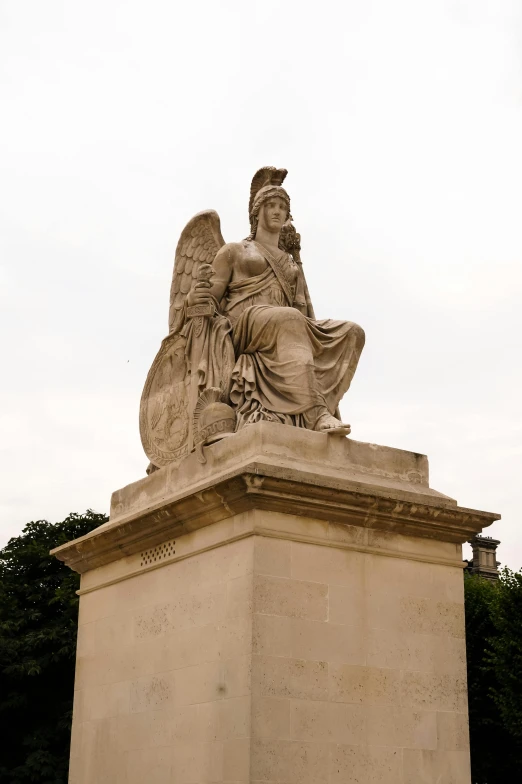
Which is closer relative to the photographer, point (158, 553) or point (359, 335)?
point (158, 553)

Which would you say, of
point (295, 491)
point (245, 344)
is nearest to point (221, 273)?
point (245, 344)

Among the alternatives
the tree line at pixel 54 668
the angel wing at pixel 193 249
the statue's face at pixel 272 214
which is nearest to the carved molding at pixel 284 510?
the angel wing at pixel 193 249

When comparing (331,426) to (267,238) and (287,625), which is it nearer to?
(287,625)

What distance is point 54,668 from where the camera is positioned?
86.2 feet

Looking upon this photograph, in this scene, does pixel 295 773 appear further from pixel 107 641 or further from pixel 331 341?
pixel 331 341

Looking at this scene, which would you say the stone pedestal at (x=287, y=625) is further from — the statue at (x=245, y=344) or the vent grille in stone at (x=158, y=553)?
the statue at (x=245, y=344)

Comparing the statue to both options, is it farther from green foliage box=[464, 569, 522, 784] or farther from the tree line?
green foliage box=[464, 569, 522, 784]

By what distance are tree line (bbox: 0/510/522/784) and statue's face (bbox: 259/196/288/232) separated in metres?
15.2

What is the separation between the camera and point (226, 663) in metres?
10.2

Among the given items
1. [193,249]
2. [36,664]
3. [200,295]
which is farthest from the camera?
[36,664]

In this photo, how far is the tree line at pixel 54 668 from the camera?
25.5m

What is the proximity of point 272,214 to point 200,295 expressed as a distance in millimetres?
1396

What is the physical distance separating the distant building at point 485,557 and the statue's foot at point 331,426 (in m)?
46.7

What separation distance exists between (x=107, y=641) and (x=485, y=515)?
13.5 ft
